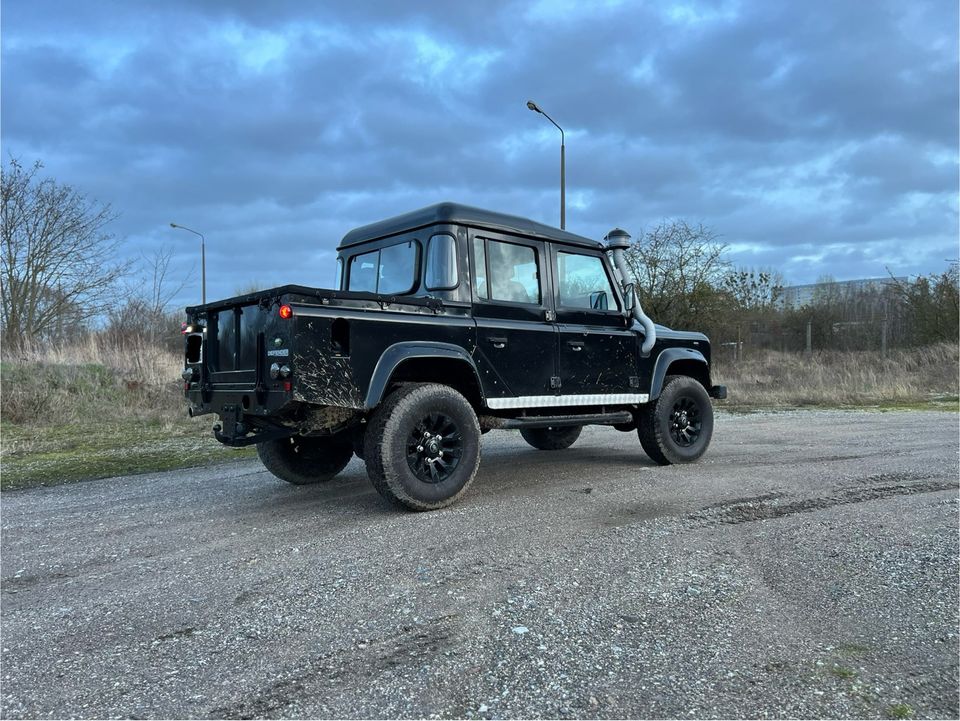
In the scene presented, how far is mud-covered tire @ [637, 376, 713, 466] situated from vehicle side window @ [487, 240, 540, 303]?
5.68 feet

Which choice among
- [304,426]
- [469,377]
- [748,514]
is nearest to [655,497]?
[748,514]

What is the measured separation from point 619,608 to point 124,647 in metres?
2.06

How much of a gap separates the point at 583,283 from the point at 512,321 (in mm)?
1143

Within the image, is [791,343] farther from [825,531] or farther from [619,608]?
[619,608]

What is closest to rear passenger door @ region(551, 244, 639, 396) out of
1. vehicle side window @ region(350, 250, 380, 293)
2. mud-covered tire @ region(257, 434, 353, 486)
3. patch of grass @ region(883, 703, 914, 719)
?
vehicle side window @ region(350, 250, 380, 293)

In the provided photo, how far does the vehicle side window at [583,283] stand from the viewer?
19.7 feet

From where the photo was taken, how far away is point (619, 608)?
290 cm

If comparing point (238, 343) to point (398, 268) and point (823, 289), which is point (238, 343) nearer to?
point (398, 268)

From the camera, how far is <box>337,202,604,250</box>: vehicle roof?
17.3 feet

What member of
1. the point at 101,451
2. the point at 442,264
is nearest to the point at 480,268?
the point at 442,264

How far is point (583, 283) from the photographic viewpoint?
245 inches

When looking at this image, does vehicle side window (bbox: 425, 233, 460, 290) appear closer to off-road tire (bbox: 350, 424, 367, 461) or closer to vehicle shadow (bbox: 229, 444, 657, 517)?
off-road tire (bbox: 350, 424, 367, 461)

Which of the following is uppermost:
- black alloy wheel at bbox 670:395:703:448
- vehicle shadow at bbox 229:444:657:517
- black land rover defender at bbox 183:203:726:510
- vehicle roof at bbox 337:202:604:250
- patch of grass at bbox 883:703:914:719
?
vehicle roof at bbox 337:202:604:250

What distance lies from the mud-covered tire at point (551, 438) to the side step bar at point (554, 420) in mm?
1622
